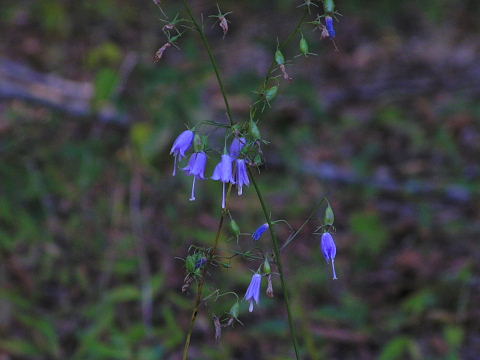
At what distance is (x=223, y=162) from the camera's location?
6.54ft

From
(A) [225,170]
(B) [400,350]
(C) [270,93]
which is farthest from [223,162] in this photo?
(B) [400,350]

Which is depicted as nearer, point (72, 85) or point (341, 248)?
point (341, 248)

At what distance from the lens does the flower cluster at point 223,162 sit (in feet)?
6.55

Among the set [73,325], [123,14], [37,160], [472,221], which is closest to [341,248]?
[472,221]

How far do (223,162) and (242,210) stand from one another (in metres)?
3.07

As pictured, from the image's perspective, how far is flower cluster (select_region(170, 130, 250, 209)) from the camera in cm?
200

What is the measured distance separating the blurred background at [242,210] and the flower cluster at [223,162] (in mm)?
1743

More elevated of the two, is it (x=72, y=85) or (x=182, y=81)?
(x=72, y=85)

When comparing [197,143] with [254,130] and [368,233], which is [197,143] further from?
[368,233]

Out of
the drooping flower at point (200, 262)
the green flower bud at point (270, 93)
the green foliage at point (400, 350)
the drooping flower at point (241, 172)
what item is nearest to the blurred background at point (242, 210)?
the green foliage at point (400, 350)

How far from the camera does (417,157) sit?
5.69 m

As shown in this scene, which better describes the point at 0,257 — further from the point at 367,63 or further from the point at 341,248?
the point at 367,63

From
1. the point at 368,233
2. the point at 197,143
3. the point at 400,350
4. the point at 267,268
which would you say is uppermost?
the point at 368,233

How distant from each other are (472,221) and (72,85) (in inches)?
150
